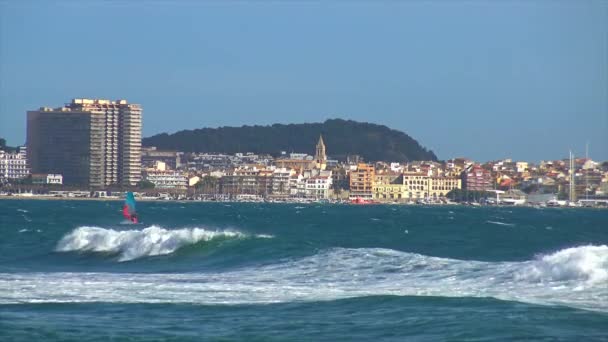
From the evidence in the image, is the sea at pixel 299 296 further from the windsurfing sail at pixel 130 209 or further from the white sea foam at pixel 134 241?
the windsurfing sail at pixel 130 209

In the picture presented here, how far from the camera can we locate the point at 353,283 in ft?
105

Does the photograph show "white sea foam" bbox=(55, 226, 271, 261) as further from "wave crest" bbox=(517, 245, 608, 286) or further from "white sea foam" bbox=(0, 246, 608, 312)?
"wave crest" bbox=(517, 245, 608, 286)

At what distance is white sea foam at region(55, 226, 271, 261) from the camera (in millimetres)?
48469

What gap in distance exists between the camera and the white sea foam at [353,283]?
27.7m

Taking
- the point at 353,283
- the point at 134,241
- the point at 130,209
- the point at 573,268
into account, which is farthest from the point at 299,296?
the point at 130,209

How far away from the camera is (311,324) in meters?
23.7

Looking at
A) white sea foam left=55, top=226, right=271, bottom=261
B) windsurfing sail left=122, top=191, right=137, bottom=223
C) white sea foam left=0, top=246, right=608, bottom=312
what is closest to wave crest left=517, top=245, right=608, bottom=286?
white sea foam left=0, top=246, right=608, bottom=312

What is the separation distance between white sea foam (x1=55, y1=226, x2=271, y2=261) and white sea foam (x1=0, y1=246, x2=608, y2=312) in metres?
10.7

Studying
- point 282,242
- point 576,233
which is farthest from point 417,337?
point 576,233

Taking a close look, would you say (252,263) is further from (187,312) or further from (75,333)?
(75,333)

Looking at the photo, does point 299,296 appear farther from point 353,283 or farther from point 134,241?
point 134,241

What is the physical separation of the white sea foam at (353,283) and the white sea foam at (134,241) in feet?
35.2

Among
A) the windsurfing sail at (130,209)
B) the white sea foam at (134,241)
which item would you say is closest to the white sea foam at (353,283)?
the white sea foam at (134,241)

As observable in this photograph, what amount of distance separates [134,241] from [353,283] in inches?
769
